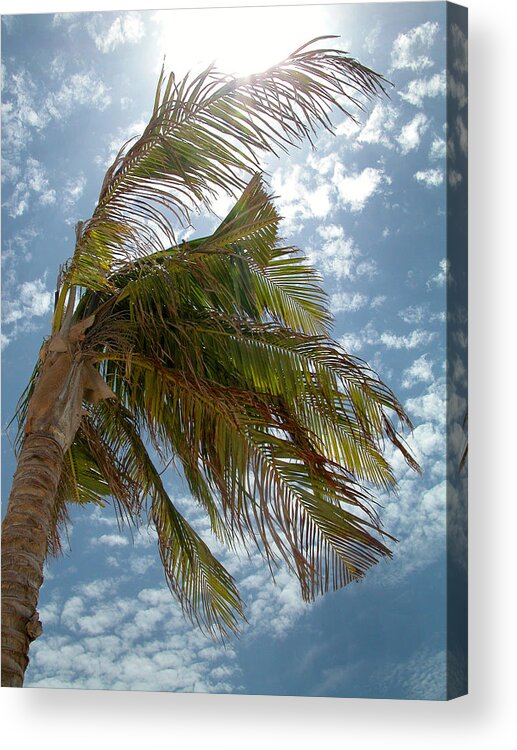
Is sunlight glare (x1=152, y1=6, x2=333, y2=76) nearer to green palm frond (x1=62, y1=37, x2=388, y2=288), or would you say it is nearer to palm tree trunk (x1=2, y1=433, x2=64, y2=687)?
green palm frond (x1=62, y1=37, x2=388, y2=288)

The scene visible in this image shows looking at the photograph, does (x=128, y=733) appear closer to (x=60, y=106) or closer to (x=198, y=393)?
(x=198, y=393)

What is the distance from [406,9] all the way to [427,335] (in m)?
1.39

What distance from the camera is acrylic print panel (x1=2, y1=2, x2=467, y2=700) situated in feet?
16.9

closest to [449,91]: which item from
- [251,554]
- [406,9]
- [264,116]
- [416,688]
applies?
[406,9]

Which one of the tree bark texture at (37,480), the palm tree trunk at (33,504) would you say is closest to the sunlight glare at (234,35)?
the tree bark texture at (37,480)

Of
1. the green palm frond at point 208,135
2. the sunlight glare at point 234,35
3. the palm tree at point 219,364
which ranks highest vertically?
the sunlight glare at point 234,35

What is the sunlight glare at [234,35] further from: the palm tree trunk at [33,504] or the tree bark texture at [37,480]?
the palm tree trunk at [33,504]

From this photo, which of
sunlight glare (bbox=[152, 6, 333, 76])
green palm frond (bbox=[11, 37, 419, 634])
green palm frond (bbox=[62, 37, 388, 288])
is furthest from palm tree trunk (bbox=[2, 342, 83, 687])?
sunlight glare (bbox=[152, 6, 333, 76])

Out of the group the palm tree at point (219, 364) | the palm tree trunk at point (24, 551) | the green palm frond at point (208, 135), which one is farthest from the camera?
the green palm frond at point (208, 135)

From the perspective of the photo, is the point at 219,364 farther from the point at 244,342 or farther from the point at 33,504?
the point at 33,504

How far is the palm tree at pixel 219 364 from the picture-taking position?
17.2 feet

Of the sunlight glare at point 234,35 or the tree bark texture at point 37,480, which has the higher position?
the sunlight glare at point 234,35

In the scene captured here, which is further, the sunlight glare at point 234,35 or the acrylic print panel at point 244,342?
the sunlight glare at point 234,35

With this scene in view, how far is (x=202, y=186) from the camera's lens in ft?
17.9
